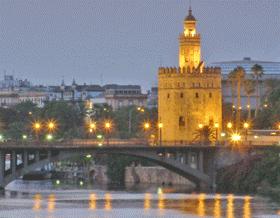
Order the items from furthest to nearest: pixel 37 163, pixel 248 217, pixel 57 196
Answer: pixel 37 163 → pixel 57 196 → pixel 248 217

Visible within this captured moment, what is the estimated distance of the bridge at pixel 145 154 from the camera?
153 m

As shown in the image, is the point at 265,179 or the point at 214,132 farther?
the point at 214,132

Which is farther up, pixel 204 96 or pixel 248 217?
pixel 204 96

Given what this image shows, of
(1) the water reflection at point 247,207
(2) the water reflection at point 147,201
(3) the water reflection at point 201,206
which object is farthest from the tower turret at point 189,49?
(1) the water reflection at point 247,207

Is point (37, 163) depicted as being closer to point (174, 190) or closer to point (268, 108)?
point (174, 190)

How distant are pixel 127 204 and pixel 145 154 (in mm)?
24333

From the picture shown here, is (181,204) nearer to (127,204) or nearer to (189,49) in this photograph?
(127,204)

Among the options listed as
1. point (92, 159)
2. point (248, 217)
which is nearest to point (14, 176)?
point (248, 217)

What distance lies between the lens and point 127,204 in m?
132

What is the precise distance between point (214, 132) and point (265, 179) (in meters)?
22.0

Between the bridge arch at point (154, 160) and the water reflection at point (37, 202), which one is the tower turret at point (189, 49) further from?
the water reflection at point (37, 202)

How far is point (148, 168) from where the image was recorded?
17650cm

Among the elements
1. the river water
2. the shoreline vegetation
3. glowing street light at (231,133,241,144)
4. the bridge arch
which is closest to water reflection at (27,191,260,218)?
the river water

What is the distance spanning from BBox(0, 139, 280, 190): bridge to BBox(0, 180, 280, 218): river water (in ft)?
6.41
